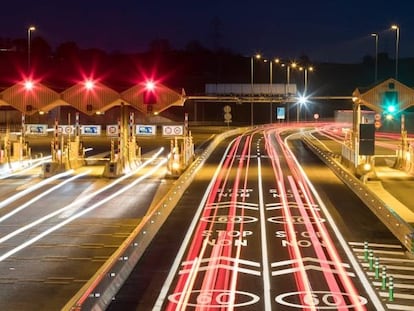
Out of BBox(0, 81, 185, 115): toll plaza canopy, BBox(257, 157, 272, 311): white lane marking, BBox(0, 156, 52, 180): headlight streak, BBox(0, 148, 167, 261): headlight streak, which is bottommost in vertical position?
BBox(257, 157, 272, 311): white lane marking

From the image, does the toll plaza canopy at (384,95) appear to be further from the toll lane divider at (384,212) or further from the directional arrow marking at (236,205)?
the directional arrow marking at (236,205)

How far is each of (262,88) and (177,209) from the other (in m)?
67.3

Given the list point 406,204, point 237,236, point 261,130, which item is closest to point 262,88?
point 261,130

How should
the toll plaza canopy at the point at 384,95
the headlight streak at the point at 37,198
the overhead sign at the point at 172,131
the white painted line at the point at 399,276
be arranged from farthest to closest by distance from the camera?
the overhead sign at the point at 172,131
the toll plaza canopy at the point at 384,95
the headlight streak at the point at 37,198
the white painted line at the point at 399,276

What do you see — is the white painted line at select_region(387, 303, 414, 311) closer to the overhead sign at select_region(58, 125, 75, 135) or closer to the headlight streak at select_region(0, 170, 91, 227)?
the headlight streak at select_region(0, 170, 91, 227)

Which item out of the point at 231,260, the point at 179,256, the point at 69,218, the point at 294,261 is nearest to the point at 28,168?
the point at 69,218

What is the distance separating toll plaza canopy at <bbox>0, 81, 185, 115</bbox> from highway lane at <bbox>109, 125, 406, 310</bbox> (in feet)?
22.3

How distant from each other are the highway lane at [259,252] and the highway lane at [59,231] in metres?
1.14

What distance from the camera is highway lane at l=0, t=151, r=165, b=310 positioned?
14.1 meters

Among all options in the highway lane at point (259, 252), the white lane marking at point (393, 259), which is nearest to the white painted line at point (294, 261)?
the highway lane at point (259, 252)

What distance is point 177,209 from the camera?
2445 centimetres

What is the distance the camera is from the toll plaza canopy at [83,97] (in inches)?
1452

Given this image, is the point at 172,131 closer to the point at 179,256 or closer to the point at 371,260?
the point at 179,256

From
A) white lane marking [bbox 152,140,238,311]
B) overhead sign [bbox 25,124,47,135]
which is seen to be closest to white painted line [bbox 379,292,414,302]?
white lane marking [bbox 152,140,238,311]
